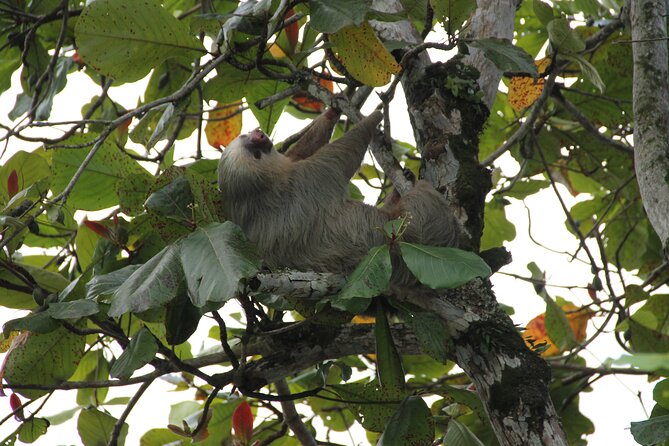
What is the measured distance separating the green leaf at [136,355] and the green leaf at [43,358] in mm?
625

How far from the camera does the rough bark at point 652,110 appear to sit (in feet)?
10.1

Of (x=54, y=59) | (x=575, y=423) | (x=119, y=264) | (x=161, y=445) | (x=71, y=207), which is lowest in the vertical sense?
(x=575, y=423)

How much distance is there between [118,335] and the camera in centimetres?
310

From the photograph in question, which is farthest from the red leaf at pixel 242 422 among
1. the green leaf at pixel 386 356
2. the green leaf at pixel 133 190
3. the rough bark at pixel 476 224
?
the green leaf at pixel 133 190

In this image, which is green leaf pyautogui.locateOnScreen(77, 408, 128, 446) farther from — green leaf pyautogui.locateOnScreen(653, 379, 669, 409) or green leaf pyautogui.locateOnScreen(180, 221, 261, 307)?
green leaf pyautogui.locateOnScreen(653, 379, 669, 409)

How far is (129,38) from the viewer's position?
328 cm

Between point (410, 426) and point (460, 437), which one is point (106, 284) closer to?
point (410, 426)

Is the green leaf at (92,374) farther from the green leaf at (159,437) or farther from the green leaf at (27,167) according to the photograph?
the green leaf at (27,167)

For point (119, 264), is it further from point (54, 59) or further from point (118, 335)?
point (54, 59)

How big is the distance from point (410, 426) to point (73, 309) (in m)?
1.53

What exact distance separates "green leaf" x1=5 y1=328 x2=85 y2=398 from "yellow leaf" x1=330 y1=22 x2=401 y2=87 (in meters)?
1.84

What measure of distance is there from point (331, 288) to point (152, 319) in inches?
32.0

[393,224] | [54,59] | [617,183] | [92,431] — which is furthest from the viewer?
[617,183]

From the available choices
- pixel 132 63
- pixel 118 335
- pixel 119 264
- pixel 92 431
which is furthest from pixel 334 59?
pixel 92 431
